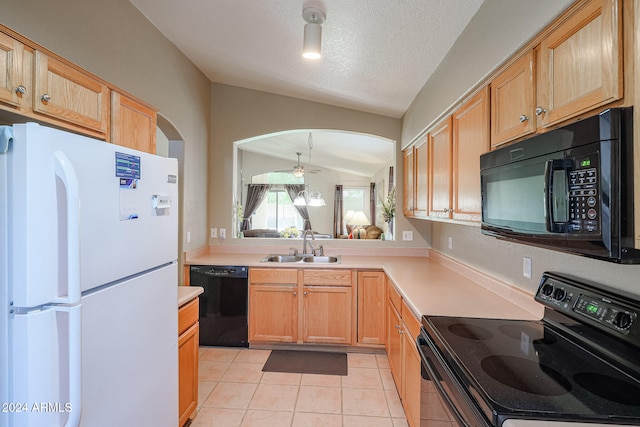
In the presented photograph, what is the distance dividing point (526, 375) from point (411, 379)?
3.24ft

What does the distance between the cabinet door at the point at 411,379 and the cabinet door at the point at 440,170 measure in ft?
2.73

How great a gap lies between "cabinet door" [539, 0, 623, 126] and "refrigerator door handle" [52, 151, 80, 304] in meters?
1.51

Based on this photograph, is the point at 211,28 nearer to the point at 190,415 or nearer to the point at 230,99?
the point at 230,99

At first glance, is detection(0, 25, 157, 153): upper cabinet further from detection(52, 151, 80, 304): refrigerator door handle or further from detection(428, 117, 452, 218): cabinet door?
detection(428, 117, 452, 218): cabinet door

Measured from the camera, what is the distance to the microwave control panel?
863 millimetres

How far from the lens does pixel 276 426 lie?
82.2 inches

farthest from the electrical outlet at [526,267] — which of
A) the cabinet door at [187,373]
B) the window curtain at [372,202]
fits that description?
the window curtain at [372,202]

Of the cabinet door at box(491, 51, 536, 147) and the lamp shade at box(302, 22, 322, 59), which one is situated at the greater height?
the lamp shade at box(302, 22, 322, 59)

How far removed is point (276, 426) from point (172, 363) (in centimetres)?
91

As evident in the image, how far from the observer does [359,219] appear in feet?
29.3

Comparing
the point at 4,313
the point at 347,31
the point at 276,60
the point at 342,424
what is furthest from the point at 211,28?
the point at 342,424

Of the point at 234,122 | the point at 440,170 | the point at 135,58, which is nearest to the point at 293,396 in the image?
the point at 440,170

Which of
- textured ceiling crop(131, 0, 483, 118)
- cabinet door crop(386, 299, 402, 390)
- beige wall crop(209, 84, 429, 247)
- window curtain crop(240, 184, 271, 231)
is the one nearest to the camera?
textured ceiling crop(131, 0, 483, 118)

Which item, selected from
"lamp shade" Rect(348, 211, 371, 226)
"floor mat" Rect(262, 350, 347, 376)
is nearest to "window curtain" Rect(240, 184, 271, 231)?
"lamp shade" Rect(348, 211, 371, 226)
